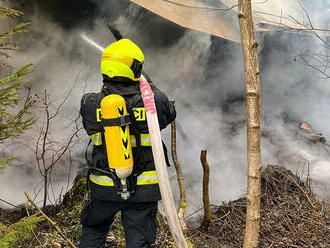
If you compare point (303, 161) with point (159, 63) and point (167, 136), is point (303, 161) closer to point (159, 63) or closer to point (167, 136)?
point (167, 136)

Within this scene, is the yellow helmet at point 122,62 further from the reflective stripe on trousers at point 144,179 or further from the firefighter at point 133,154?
the reflective stripe on trousers at point 144,179

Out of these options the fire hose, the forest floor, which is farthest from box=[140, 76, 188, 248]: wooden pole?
the forest floor

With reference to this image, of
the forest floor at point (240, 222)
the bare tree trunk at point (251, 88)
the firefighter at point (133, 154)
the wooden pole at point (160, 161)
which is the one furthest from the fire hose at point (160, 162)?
the forest floor at point (240, 222)

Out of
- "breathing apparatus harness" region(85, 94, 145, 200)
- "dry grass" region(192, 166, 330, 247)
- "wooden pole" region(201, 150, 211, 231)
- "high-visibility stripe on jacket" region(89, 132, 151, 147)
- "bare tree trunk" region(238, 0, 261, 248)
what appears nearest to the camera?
"breathing apparatus harness" region(85, 94, 145, 200)

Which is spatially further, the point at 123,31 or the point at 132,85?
the point at 123,31

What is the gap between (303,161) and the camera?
7355 millimetres

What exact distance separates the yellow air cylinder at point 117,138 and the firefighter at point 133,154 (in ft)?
0.33

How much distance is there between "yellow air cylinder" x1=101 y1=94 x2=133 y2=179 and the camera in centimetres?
230

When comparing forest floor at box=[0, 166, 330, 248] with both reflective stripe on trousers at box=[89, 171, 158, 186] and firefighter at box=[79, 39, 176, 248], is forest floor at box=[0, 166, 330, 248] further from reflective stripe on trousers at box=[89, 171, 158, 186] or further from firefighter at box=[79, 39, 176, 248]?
reflective stripe on trousers at box=[89, 171, 158, 186]

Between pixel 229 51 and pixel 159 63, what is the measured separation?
2.01 metres

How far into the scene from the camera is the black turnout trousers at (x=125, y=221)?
100 inches

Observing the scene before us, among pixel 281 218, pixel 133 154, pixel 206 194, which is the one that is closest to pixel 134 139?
pixel 133 154

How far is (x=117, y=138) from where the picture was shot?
91.3 inches

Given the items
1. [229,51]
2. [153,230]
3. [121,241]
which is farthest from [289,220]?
[229,51]
